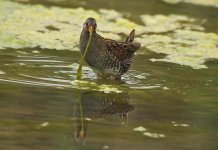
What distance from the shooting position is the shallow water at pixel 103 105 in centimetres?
596

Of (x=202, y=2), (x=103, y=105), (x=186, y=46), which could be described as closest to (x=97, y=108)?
(x=103, y=105)

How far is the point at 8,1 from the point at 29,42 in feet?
11.3

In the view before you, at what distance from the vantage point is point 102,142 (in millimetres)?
5871

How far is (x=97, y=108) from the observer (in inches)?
277

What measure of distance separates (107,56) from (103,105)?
61.9 inches

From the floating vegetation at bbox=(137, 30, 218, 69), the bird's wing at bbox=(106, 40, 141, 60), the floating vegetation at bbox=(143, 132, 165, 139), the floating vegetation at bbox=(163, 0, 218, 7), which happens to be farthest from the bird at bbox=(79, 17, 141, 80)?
the floating vegetation at bbox=(163, 0, 218, 7)

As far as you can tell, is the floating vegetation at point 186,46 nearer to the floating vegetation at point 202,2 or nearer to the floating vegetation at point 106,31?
the floating vegetation at point 106,31

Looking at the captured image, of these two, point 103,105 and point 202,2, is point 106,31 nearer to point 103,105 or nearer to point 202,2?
point 202,2

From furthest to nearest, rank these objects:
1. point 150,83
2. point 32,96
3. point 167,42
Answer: point 167,42
point 150,83
point 32,96

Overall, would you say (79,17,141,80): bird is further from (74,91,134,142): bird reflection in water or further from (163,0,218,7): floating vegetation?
(163,0,218,7): floating vegetation

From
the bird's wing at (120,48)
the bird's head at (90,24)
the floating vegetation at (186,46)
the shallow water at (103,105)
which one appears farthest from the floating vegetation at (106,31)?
the bird's head at (90,24)

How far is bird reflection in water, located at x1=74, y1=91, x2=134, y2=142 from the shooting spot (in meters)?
6.44

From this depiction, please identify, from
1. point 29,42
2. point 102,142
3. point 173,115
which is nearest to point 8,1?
point 29,42

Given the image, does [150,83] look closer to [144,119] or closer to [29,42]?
[144,119]
